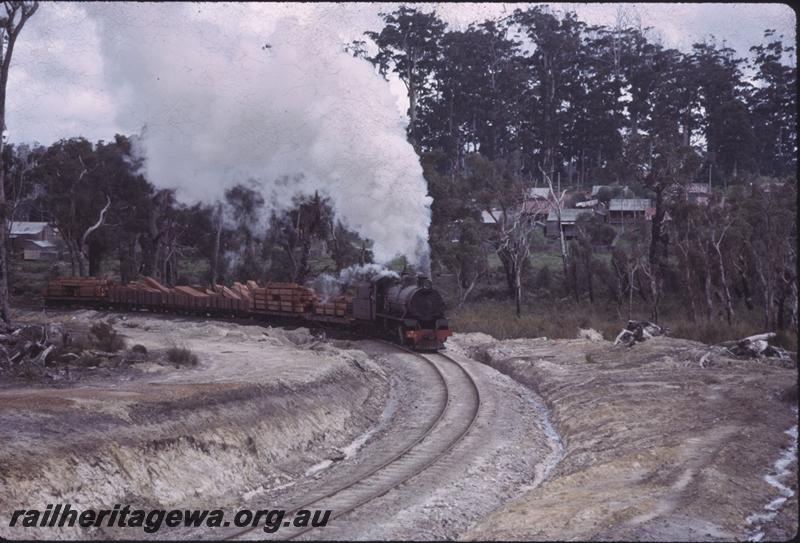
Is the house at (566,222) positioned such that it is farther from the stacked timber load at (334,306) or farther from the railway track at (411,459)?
the railway track at (411,459)

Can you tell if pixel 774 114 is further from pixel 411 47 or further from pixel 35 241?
pixel 35 241

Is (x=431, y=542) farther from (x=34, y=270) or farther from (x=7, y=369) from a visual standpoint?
(x=34, y=270)

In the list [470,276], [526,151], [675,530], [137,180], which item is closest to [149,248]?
[137,180]

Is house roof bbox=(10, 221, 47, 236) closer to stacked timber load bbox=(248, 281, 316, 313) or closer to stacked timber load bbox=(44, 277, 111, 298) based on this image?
stacked timber load bbox=(44, 277, 111, 298)

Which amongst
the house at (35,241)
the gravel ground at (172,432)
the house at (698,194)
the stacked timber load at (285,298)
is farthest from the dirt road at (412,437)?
the house at (35,241)

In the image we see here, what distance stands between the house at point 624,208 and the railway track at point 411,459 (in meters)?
43.9

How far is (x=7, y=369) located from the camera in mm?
23500

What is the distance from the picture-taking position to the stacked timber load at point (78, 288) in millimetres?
54812

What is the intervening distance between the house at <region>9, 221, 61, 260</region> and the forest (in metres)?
13.7

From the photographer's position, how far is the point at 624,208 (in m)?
69.6

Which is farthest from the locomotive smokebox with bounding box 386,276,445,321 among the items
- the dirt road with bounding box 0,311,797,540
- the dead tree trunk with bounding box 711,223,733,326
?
the dead tree trunk with bounding box 711,223,733,326

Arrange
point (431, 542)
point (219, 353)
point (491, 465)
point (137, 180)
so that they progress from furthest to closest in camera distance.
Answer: point (137, 180) → point (219, 353) → point (491, 465) → point (431, 542)

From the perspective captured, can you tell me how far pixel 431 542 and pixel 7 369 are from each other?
661 inches

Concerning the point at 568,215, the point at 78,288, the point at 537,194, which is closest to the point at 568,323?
the point at 537,194
